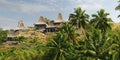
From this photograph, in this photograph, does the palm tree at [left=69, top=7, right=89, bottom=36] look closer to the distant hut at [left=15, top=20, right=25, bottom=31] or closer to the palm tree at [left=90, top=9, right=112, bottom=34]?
the palm tree at [left=90, top=9, right=112, bottom=34]

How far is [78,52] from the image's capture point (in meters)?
68.0

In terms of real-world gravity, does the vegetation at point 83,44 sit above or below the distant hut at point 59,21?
below

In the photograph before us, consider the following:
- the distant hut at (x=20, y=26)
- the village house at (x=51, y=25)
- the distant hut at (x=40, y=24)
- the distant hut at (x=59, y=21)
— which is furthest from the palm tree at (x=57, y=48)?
the distant hut at (x=20, y=26)

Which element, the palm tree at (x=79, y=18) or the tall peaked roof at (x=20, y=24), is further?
the tall peaked roof at (x=20, y=24)

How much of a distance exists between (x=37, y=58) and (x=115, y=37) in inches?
960

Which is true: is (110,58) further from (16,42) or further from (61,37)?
(16,42)

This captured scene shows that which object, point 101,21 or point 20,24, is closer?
point 101,21

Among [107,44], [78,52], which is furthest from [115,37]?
[78,52]

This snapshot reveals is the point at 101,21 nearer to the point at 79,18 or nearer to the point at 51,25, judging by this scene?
the point at 79,18

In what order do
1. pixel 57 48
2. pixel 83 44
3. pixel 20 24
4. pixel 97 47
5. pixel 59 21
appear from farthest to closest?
pixel 20 24
pixel 59 21
pixel 57 48
pixel 83 44
pixel 97 47

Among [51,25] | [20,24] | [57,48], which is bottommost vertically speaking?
[57,48]

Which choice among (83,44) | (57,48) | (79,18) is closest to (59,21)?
(79,18)

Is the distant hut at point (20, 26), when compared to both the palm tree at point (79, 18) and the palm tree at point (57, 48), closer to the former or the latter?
the palm tree at point (79, 18)

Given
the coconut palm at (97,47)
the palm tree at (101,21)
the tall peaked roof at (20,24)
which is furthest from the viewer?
the tall peaked roof at (20,24)
